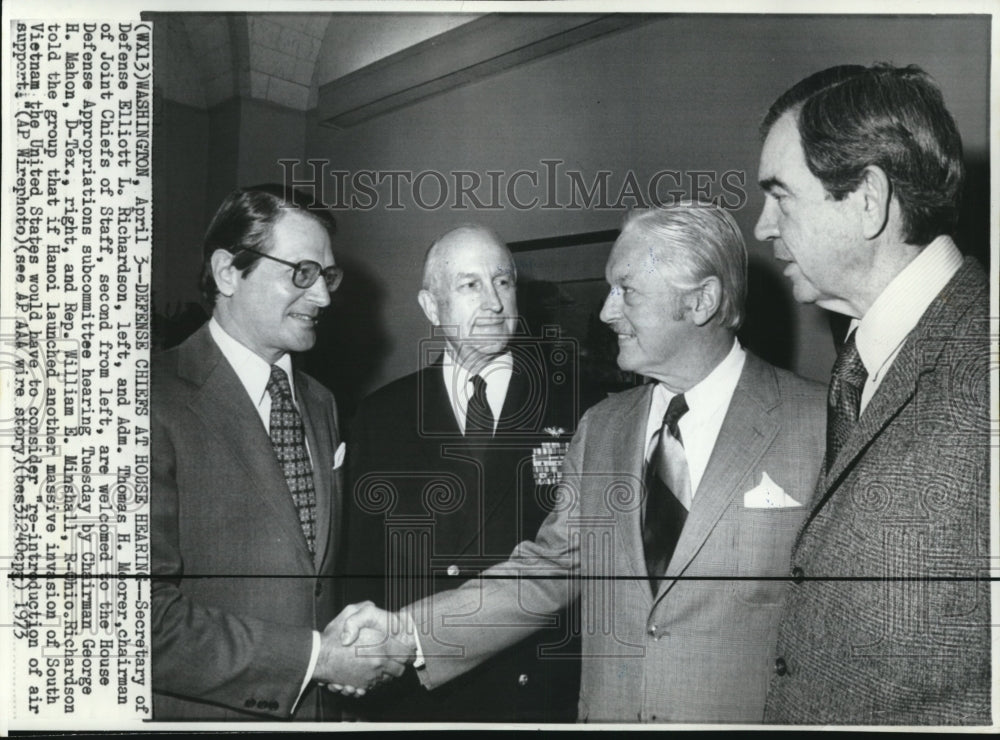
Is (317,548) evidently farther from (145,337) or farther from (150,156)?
(150,156)

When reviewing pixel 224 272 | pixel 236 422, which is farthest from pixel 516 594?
pixel 224 272

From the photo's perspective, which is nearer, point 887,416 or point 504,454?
point 887,416

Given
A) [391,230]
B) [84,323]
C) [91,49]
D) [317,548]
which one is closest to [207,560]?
[317,548]

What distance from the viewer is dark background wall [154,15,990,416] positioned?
2922 millimetres

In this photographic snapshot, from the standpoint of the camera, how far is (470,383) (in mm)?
2934

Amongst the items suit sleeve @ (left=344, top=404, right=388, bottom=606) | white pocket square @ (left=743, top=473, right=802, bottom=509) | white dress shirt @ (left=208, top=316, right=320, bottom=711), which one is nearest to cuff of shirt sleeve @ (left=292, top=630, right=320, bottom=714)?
white dress shirt @ (left=208, top=316, right=320, bottom=711)

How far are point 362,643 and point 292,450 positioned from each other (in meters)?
0.57

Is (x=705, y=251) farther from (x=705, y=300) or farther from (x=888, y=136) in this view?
(x=888, y=136)

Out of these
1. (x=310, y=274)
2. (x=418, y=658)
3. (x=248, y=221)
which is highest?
(x=248, y=221)

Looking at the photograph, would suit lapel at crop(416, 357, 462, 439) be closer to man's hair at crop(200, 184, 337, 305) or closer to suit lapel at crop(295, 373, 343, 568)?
suit lapel at crop(295, 373, 343, 568)

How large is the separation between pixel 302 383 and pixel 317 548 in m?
0.46

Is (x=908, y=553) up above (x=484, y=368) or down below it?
below

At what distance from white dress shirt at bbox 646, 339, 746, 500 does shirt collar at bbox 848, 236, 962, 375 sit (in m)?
0.34

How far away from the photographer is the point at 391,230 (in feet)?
9.60
